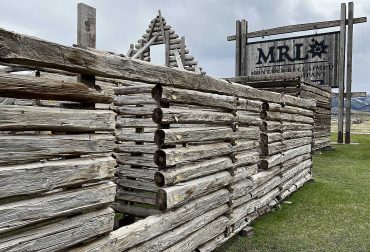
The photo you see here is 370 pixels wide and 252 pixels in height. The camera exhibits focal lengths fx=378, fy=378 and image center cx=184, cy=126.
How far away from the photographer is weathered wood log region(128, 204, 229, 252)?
4328mm

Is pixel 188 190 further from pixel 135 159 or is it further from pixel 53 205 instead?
pixel 135 159

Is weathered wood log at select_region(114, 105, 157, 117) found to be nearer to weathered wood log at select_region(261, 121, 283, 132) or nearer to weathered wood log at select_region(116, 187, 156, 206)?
weathered wood log at select_region(116, 187, 156, 206)

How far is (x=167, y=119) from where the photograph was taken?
4598mm

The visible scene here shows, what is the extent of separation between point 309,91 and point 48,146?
14.3 meters

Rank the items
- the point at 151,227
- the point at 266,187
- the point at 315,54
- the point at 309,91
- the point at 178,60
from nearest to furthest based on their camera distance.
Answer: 1. the point at 151,227
2. the point at 266,187
3. the point at 178,60
4. the point at 309,91
5. the point at 315,54

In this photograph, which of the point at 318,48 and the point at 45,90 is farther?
the point at 318,48

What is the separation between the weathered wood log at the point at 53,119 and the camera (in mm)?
2771

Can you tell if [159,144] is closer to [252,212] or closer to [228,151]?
[228,151]

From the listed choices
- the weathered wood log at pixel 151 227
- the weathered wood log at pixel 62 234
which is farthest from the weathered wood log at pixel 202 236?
the weathered wood log at pixel 62 234

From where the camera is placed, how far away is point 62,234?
10.2 feet

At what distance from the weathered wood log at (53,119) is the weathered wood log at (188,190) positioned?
4.08ft

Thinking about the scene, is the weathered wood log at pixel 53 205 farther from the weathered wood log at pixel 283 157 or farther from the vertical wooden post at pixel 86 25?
the weathered wood log at pixel 283 157

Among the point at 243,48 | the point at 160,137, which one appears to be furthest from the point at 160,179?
the point at 243,48

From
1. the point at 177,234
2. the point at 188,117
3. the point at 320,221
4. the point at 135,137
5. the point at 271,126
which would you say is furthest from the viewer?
the point at 271,126
